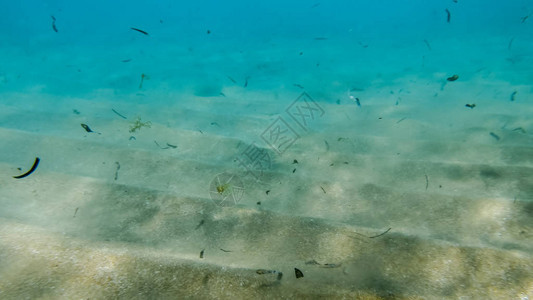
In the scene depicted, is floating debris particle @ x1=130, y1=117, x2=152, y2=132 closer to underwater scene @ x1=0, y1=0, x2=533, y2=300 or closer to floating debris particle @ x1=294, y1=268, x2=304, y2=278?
underwater scene @ x1=0, y1=0, x2=533, y2=300

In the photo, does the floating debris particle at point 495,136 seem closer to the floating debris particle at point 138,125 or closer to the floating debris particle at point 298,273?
the floating debris particle at point 298,273

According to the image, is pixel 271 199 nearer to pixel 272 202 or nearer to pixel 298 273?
pixel 272 202

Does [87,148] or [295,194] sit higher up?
[87,148]

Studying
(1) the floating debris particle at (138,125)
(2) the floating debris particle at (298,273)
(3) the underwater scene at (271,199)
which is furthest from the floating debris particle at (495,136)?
(1) the floating debris particle at (138,125)

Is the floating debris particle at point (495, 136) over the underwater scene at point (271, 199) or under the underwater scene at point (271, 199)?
under

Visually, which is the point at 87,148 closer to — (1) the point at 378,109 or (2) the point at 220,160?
(2) the point at 220,160

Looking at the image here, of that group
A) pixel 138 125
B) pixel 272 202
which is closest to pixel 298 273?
pixel 272 202

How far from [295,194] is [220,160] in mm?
1456

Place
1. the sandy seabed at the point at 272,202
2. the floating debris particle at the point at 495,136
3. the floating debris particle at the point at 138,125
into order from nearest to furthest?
1. the sandy seabed at the point at 272,202
2. the floating debris particle at the point at 495,136
3. the floating debris particle at the point at 138,125

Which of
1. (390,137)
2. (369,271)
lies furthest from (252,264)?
(390,137)

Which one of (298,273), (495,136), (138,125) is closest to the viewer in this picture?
(298,273)

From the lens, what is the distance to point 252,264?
221 centimetres

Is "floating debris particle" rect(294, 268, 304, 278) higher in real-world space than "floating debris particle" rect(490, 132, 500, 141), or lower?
higher

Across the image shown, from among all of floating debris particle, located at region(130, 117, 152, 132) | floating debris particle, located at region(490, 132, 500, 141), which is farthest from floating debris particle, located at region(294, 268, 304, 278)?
floating debris particle, located at region(490, 132, 500, 141)
